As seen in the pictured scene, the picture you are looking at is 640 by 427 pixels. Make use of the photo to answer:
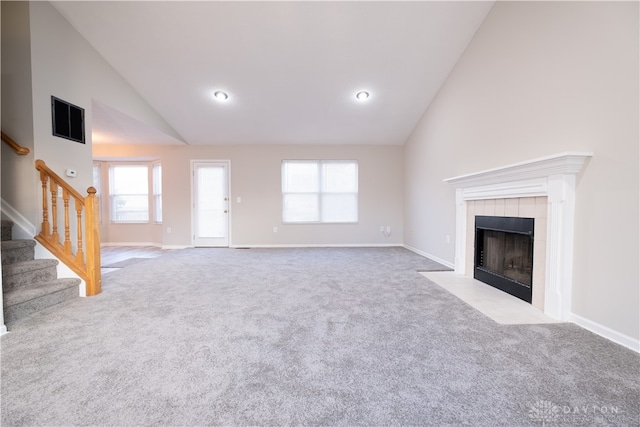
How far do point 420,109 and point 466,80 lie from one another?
1.23 meters

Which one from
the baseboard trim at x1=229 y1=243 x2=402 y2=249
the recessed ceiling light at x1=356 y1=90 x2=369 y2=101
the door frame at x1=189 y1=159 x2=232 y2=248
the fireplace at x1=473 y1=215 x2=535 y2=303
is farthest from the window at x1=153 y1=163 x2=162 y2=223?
the fireplace at x1=473 y1=215 x2=535 y2=303

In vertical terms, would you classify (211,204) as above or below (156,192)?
below

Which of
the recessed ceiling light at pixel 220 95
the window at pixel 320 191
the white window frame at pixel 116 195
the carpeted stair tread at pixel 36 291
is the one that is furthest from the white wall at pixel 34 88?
the window at pixel 320 191

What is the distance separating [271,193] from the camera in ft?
20.0

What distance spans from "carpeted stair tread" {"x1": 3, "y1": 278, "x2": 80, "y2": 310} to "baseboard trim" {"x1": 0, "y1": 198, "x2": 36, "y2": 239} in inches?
24.2

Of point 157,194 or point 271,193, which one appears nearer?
point 271,193

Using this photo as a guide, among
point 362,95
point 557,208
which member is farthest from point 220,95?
point 557,208

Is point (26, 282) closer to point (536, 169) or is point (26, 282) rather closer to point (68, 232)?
point (68, 232)

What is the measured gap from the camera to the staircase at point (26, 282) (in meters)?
2.16

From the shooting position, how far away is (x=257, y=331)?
195 centimetres

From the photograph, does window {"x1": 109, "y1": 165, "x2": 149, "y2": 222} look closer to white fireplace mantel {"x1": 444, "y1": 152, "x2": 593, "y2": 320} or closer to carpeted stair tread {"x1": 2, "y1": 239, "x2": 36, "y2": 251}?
carpeted stair tread {"x1": 2, "y1": 239, "x2": 36, "y2": 251}

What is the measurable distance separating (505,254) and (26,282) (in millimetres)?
4687

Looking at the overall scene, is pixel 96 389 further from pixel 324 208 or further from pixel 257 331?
pixel 324 208

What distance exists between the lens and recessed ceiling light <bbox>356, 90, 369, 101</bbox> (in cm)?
441
